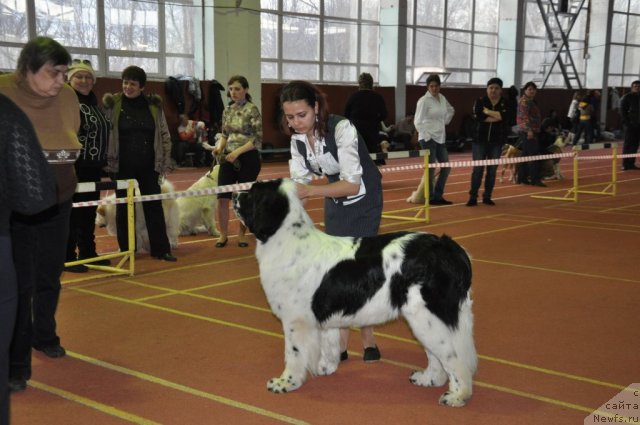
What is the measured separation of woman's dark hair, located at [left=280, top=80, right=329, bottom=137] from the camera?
4.18 meters

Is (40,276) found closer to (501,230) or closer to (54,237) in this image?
(54,237)

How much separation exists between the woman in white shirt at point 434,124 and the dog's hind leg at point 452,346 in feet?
27.6

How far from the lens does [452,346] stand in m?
3.89

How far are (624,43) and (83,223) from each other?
31.2 metres

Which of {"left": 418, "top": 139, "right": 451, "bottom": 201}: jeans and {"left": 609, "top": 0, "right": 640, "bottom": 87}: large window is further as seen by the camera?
{"left": 609, "top": 0, "right": 640, "bottom": 87}: large window

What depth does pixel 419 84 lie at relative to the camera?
84.6ft

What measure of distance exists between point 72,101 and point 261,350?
2084 millimetres

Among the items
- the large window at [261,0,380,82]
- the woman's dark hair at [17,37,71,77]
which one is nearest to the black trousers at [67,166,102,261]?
the woman's dark hair at [17,37,71,77]

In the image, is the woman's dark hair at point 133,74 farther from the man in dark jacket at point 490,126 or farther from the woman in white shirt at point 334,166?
the man in dark jacket at point 490,126

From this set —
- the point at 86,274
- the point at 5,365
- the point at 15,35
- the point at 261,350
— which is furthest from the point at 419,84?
the point at 5,365

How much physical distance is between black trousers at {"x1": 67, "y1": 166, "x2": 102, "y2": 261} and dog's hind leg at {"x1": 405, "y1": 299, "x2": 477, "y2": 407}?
456 centimetres

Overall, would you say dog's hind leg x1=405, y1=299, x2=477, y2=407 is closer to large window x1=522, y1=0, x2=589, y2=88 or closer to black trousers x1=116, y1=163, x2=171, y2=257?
black trousers x1=116, y1=163, x2=171, y2=257

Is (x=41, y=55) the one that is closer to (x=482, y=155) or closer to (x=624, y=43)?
(x=482, y=155)

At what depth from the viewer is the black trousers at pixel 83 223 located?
7.38 m
